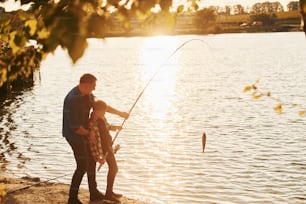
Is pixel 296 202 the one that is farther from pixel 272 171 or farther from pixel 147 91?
pixel 147 91

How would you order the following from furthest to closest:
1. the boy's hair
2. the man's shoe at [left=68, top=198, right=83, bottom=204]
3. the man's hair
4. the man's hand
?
the man's shoe at [left=68, top=198, right=83, bottom=204]
the boy's hair
the man's hand
the man's hair

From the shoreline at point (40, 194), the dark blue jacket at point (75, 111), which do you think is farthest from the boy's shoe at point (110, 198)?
the dark blue jacket at point (75, 111)

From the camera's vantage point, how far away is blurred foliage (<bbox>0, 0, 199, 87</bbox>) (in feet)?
8.06

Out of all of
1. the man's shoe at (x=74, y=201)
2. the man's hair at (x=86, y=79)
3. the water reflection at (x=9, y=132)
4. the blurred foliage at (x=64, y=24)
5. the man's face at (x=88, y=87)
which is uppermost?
the blurred foliage at (x=64, y=24)

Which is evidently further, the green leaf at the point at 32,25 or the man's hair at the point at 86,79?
the man's hair at the point at 86,79

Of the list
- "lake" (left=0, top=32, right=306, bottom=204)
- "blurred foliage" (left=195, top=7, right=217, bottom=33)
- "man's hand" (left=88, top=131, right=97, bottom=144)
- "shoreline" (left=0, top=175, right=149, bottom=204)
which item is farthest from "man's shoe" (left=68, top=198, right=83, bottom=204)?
"blurred foliage" (left=195, top=7, right=217, bottom=33)

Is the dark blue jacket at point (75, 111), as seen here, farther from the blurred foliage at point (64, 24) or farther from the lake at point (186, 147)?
the blurred foliage at point (64, 24)

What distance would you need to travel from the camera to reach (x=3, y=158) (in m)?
20.3

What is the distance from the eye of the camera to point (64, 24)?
2443 mm

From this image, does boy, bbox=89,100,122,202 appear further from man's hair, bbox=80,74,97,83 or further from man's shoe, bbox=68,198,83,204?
man's shoe, bbox=68,198,83,204

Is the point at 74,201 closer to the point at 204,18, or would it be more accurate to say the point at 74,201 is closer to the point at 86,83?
the point at 86,83

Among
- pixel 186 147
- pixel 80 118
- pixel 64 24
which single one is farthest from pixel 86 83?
pixel 186 147

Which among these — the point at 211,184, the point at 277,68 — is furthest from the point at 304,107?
the point at 277,68

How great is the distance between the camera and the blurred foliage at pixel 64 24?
246cm
